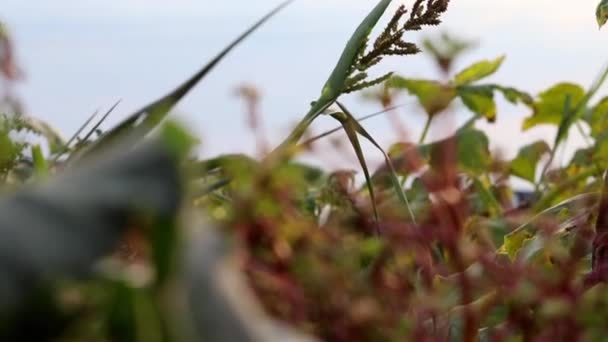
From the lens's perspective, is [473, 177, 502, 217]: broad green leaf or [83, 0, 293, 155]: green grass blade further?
[473, 177, 502, 217]: broad green leaf

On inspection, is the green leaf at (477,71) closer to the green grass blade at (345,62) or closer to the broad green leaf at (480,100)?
the broad green leaf at (480,100)

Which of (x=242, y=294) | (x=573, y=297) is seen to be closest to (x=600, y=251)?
(x=573, y=297)

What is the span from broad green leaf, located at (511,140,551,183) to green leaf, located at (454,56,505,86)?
7.6 inches

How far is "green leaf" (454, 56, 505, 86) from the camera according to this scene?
2207mm

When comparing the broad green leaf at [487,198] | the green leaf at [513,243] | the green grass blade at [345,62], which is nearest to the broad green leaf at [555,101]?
the broad green leaf at [487,198]

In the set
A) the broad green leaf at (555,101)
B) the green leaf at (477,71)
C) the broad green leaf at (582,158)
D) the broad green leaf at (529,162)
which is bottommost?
the broad green leaf at (582,158)

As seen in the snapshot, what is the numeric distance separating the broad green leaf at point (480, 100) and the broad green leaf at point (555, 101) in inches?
6.3

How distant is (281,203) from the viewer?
44 cm

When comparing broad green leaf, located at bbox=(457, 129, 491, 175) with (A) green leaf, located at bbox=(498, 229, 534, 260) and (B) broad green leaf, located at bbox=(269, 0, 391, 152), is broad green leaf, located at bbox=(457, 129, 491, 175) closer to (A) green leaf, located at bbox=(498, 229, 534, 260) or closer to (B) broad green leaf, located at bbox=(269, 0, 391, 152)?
(A) green leaf, located at bbox=(498, 229, 534, 260)

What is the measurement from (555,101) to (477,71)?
252 mm

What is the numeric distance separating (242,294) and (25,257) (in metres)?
0.06

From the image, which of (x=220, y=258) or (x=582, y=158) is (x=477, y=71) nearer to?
(x=582, y=158)

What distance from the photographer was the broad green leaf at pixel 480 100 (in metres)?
2.14

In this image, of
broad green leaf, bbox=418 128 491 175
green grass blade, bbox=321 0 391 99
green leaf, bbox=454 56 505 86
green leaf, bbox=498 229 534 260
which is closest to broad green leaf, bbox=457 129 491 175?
broad green leaf, bbox=418 128 491 175
